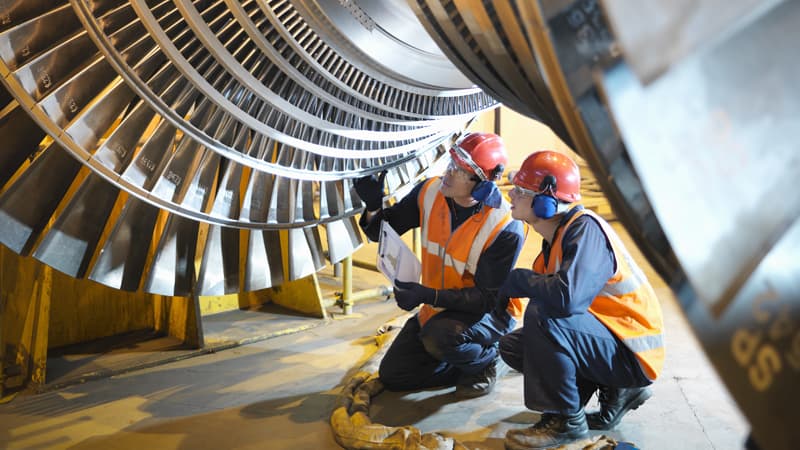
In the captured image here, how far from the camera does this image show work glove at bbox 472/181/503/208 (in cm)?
225

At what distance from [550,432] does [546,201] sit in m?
0.64

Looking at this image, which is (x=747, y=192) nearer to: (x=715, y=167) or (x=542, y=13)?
(x=715, y=167)

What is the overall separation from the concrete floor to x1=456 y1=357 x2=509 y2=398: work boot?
3cm

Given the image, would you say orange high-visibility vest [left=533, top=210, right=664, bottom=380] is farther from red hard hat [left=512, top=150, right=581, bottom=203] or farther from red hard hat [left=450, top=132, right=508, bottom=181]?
red hard hat [left=450, top=132, right=508, bottom=181]

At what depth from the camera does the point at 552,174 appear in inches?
80.8

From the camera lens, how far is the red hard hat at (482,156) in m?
2.29

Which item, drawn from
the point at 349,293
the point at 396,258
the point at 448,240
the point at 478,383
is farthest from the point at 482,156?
the point at 349,293

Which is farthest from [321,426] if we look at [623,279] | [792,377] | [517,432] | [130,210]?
[792,377]

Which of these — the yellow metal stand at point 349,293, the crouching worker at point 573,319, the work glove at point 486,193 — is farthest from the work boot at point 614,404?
the yellow metal stand at point 349,293

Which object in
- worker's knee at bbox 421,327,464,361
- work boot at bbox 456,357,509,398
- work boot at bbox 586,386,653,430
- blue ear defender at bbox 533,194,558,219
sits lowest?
work boot at bbox 586,386,653,430

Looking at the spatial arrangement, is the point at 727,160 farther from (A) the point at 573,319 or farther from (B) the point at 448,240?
(B) the point at 448,240

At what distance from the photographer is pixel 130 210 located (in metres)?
2.07

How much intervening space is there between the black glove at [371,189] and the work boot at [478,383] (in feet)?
2.09

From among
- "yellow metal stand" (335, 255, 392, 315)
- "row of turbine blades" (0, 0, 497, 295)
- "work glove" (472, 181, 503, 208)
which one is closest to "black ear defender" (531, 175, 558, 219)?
"work glove" (472, 181, 503, 208)
